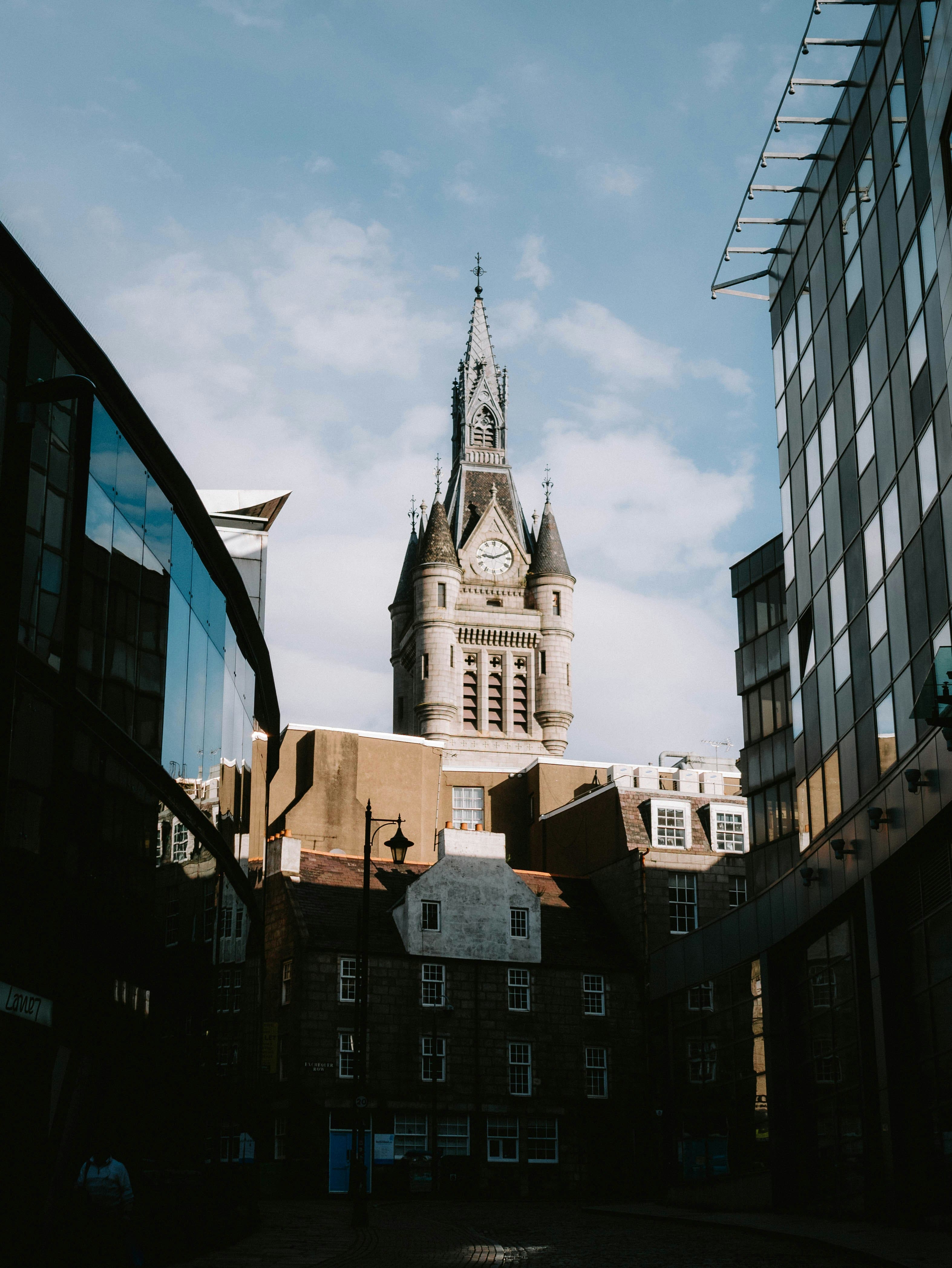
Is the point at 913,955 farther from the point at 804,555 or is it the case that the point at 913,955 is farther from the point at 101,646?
the point at 101,646

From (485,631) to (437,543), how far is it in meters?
8.02

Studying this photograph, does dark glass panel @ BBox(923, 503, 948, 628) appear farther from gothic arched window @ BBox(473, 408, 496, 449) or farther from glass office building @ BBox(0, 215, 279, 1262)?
gothic arched window @ BBox(473, 408, 496, 449)

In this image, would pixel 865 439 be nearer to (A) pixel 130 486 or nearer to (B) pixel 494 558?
(A) pixel 130 486

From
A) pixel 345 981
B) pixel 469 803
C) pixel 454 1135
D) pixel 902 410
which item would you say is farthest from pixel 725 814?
pixel 902 410

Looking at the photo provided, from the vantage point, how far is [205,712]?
21.3 meters

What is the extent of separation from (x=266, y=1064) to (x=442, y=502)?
8937cm

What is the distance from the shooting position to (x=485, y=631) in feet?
366

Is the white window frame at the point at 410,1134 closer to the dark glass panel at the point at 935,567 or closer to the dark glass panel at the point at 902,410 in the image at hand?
the dark glass panel at the point at 935,567

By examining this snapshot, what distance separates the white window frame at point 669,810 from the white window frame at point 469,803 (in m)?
19.0

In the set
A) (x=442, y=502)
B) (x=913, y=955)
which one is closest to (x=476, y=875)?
(x=913, y=955)

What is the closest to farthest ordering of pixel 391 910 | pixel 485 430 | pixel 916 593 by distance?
pixel 916 593
pixel 391 910
pixel 485 430

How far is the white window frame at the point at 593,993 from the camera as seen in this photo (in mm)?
49959

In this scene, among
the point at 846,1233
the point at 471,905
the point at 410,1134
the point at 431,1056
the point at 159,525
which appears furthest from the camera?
the point at 471,905

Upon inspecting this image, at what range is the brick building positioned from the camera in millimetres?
44344
